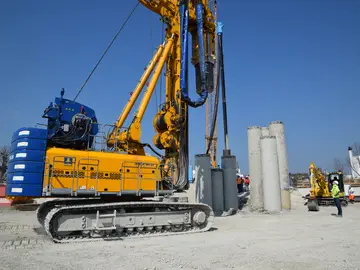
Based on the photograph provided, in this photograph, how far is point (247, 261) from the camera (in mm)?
6410

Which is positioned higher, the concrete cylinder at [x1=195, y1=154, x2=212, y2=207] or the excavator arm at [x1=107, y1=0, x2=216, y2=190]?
the excavator arm at [x1=107, y1=0, x2=216, y2=190]

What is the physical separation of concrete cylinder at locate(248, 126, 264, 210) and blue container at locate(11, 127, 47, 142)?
1221 centimetres

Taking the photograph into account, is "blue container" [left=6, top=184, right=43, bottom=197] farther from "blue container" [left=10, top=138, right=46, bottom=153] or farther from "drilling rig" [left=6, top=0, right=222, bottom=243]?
"blue container" [left=10, top=138, right=46, bottom=153]

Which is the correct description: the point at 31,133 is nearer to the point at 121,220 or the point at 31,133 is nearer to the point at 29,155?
the point at 29,155

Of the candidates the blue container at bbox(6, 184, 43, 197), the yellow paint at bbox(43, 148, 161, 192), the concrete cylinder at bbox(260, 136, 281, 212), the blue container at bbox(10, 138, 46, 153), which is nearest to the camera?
the blue container at bbox(6, 184, 43, 197)

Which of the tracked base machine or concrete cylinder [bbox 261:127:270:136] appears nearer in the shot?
concrete cylinder [bbox 261:127:270:136]

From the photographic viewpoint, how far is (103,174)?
942cm

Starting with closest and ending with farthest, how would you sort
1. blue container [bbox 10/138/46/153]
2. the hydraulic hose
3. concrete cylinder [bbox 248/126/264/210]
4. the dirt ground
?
the dirt ground
blue container [bbox 10/138/46/153]
the hydraulic hose
concrete cylinder [bbox 248/126/264/210]

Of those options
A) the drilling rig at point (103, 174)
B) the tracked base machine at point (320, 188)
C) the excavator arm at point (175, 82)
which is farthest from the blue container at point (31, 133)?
the tracked base machine at point (320, 188)

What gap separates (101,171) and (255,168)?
1077 centimetres

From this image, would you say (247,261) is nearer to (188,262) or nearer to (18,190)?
(188,262)

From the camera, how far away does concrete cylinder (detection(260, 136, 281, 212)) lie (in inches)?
637

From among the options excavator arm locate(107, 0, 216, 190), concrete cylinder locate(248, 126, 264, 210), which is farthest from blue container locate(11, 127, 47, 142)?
concrete cylinder locate(248, 126, 264, 210)

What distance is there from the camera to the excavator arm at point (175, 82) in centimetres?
1177
